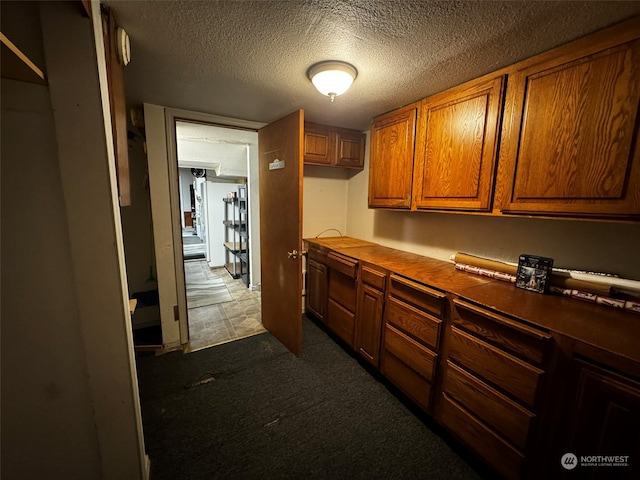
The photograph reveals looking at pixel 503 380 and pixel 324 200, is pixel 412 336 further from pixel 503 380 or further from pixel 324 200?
pixel 324 200

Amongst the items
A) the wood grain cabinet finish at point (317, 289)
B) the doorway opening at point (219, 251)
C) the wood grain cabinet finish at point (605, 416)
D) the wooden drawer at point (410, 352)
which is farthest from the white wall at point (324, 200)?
the wood grain cabinet finish at point (605, 416)

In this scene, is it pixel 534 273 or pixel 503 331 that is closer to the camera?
pixel 503 331

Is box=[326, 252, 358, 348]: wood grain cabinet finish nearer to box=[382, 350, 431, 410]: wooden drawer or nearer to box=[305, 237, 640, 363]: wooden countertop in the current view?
box=[305, 237, 640, 363]: wooden countertop

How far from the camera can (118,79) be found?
120 cm

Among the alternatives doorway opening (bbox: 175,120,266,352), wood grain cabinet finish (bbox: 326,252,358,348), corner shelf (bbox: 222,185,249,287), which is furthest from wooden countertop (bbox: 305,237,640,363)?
corner shelf (bbox: 222,185,249,287)

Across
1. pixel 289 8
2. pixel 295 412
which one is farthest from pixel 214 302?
pixel 289 8

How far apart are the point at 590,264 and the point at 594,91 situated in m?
0.86

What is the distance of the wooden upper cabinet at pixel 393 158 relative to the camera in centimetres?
A: 194

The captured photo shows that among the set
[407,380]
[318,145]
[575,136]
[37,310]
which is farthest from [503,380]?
[318,145]

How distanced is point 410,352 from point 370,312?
42cm

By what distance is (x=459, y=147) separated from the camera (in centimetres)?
160

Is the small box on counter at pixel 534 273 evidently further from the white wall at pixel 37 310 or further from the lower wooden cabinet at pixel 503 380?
the white wall at pixel 37 310

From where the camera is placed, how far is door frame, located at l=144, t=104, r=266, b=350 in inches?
82.1

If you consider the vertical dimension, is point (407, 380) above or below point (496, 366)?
below
